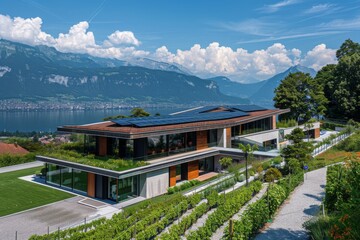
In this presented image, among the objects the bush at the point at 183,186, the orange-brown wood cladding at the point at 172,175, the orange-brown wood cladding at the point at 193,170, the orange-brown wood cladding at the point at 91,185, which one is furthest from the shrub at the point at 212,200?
the orange-brown wood cladding at the point at 91,185

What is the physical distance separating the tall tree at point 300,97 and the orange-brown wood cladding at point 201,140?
22.2m

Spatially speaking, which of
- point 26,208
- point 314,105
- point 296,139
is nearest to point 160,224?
point 26,208

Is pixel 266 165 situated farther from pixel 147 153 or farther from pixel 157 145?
pixel 147 153

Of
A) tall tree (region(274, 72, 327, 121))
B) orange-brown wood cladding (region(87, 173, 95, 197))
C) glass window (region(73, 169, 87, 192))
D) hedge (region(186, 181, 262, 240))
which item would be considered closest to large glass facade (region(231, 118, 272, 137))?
tall tree (region(274, 72, 327, 121))

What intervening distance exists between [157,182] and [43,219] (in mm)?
8192

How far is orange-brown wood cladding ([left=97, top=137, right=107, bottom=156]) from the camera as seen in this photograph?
25245 mm

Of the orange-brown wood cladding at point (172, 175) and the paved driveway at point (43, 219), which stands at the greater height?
the orange-brown wood cladding at point (172, 175)

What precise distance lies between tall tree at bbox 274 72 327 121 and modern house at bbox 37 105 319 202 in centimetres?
1803

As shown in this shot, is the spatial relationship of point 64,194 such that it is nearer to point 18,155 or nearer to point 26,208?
point 26,208

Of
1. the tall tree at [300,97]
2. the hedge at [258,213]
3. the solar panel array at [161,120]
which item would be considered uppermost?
the tall tree at [300,97]

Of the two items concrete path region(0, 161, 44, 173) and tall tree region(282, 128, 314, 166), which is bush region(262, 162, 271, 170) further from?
concrete path region(0, 161, 44, 173)

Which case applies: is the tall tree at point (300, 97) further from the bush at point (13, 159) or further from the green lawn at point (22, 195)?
the green lawn at point (22, 195)

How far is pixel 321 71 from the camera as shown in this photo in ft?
200

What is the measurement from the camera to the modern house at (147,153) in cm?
2227
